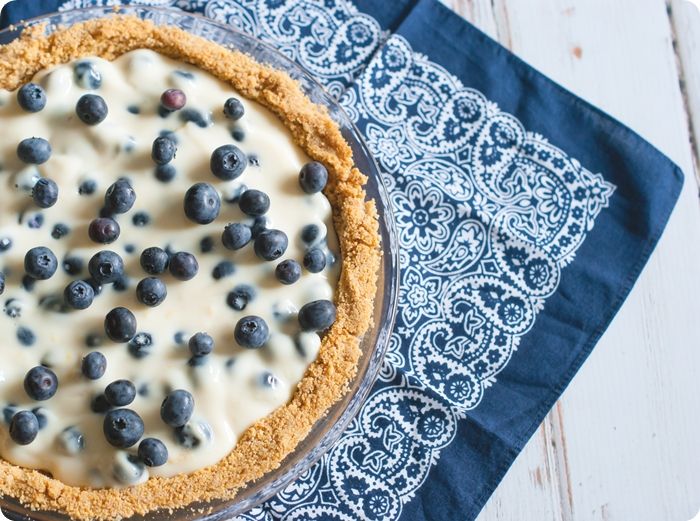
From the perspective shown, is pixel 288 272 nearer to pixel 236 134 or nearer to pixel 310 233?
pixel 310 233

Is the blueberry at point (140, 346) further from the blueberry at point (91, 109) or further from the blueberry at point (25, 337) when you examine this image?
the blueberry at point (91, 109)

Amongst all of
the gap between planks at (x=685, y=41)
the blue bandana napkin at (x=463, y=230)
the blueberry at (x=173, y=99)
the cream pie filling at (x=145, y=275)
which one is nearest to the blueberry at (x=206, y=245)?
the cream pie filling at (x=145, y=275)

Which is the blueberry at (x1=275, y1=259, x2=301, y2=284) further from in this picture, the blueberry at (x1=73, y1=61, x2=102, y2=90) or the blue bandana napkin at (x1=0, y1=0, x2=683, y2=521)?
the blueberry at (x1=73, y1=61, x2=102, y2=90)

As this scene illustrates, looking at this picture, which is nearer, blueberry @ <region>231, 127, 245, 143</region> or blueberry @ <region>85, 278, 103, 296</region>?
blueberry @ <region>85, 278, 103, 296</region>

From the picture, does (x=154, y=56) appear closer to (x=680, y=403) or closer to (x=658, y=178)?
(x=658, y=178)

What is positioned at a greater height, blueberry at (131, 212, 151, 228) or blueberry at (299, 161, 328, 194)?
blueberry at (299, 161, 328, 194)

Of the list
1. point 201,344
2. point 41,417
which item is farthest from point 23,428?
point 201,344

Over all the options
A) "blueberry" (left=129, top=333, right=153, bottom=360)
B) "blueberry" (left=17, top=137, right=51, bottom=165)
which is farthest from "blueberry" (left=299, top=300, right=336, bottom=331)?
"blueberry" (left=17, top=137, right=51, bottom=165)
